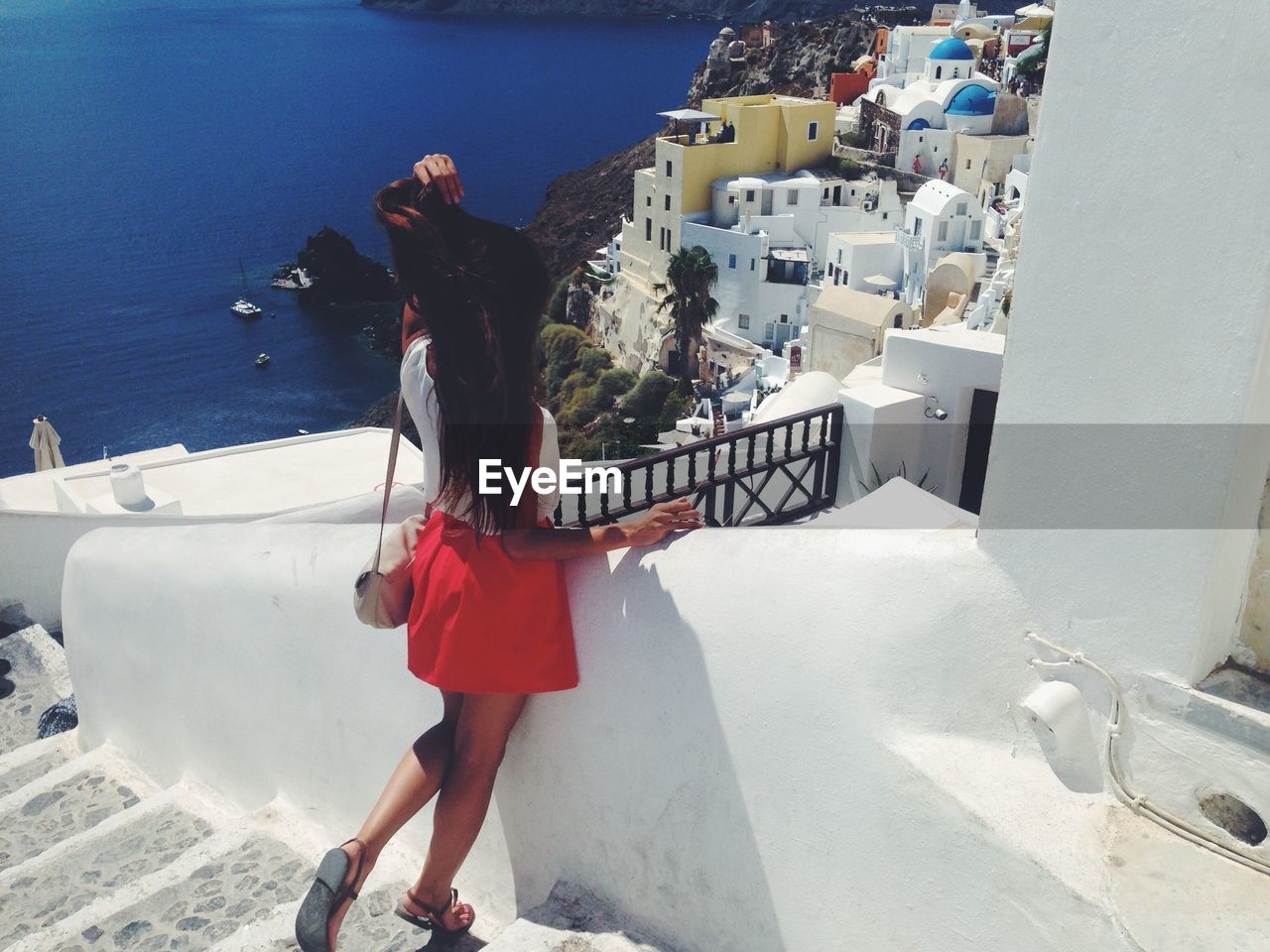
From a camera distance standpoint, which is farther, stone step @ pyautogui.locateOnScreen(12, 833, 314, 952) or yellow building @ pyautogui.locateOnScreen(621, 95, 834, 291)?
yellow building @ pyautogui.locateOnScreen(621, 95, 834, 291)

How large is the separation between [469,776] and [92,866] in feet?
5.70

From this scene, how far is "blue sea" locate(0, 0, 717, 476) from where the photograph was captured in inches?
1880

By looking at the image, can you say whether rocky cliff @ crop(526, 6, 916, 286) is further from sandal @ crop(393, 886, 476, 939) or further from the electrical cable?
the electrical cable

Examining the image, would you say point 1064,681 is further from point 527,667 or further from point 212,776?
point 212,776

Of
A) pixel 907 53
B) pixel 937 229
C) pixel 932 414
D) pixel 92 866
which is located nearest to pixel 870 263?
pixel 937 229

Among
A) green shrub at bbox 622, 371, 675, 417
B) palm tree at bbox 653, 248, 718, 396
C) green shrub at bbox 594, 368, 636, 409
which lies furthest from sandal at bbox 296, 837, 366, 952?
green shrub at bbox 594, 368, 636, 409

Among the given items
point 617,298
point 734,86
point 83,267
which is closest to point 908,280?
point 617,298

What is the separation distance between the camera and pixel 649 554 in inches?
99.5

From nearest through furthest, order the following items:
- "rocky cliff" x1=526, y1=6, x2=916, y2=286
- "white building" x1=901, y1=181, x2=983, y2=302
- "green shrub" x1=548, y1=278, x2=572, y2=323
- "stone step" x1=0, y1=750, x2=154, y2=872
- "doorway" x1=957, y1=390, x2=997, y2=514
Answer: "stone step" x1=0, y1=750, x2=154, y2=872 → "doorway" x1=957, y1=390, x2=997, y2=514 → "white building" x1=901, y1=181, x2=983, y2=302 → "green shrub" x1=548, y1=278, x2=572, y2=323 → "rocky cliff" x1=526, y1=6, x2=916, y2=286

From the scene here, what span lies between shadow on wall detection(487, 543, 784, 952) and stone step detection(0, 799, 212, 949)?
4.86 ft

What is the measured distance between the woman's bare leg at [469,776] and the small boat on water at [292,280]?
60.4 metres

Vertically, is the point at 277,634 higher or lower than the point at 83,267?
higher

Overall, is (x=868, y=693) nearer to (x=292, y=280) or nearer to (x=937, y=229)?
(x=937, y=229)

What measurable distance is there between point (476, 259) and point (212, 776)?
2.50m
